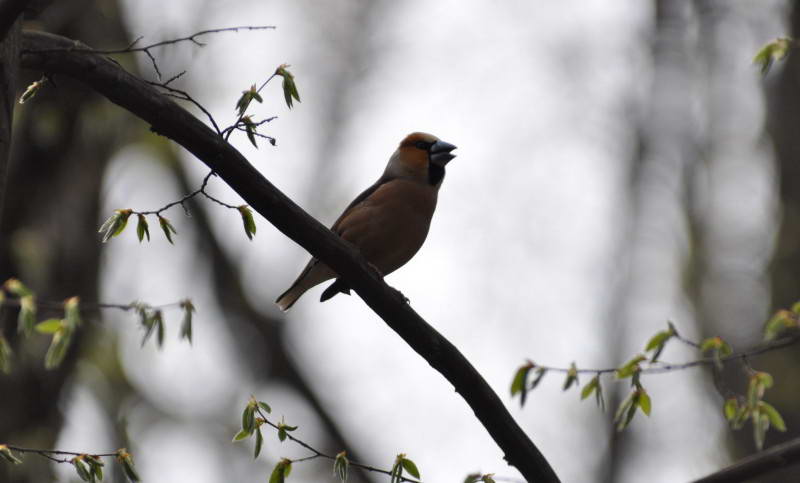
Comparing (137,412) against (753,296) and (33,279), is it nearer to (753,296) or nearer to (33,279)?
(33,279)

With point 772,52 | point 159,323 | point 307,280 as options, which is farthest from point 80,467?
point 772,52

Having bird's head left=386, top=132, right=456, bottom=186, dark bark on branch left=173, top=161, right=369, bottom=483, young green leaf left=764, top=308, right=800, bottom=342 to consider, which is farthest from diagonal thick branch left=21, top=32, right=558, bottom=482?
dark bark on branch left=173, top=161, right=369, bottom=483

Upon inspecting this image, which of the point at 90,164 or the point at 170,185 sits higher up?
the point at 170,185

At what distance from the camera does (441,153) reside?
6.50m

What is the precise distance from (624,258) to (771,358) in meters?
4.73

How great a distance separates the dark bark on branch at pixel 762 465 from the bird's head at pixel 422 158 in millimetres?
3305

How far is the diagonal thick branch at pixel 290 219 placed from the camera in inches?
128

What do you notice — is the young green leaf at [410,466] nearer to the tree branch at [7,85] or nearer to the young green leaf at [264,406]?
the young green leaf at [264,406]

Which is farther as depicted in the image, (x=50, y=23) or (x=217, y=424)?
(x=217, y=424)

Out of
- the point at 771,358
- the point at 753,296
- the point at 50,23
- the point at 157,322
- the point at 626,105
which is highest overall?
the point at 626,105

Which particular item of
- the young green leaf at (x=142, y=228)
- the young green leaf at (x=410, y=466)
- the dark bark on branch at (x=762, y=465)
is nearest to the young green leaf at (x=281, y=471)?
the young green leaf at (x=410, y=466)

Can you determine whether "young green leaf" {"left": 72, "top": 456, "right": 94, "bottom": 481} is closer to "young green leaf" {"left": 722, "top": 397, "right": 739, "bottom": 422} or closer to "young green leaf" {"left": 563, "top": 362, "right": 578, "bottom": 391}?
"young green leaf" {"left": 563, "top": 362, "right": 578, "bottom": 391}

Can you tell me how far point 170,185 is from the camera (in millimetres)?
11891

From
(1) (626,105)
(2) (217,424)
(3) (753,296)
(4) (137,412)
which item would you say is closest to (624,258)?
(1) (626,105)
